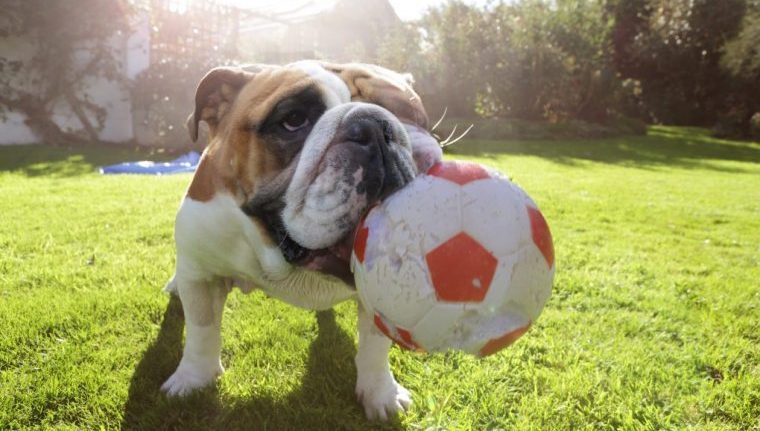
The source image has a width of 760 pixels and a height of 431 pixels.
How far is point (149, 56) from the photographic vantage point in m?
13.6

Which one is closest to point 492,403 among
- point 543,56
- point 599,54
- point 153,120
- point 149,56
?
point 153,120

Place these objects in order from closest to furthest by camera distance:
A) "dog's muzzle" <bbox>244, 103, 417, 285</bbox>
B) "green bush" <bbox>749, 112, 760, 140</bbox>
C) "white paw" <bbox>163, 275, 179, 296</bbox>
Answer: "dog's muzzle" <bbox>244, 103, 417, 285</bbox> → "white paw" <bbox>163, 275, 179, 296</bbox> → "green bush" <bbox>749, 112, 760, 140</bbox>

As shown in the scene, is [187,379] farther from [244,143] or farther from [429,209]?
[429,209]

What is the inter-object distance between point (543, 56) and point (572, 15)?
305 cm

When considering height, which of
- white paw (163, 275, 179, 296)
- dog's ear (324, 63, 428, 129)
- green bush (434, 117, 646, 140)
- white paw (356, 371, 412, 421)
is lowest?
green bush (434, 117, 646, 140)

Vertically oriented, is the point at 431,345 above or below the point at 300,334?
above

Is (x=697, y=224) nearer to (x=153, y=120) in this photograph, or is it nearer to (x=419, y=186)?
(x=419, y=186)

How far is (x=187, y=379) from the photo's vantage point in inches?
93.1

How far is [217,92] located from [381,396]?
1553mm

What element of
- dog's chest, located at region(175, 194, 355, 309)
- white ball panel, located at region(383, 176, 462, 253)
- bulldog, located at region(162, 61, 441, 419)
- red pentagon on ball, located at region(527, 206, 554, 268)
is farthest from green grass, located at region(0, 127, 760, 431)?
white ball panel, located at region(383, 176, 462, 253)

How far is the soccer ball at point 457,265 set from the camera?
5.18 ft

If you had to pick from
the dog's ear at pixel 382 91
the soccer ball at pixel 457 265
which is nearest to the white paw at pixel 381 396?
the soccer ball at pixel 457 265

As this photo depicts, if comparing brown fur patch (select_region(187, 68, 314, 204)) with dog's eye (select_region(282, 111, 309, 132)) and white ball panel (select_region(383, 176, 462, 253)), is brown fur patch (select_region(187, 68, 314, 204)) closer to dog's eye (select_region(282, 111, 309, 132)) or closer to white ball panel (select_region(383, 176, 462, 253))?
dog's eye (select_region(282, 111, 309, 132))

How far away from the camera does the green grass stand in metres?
2.23
